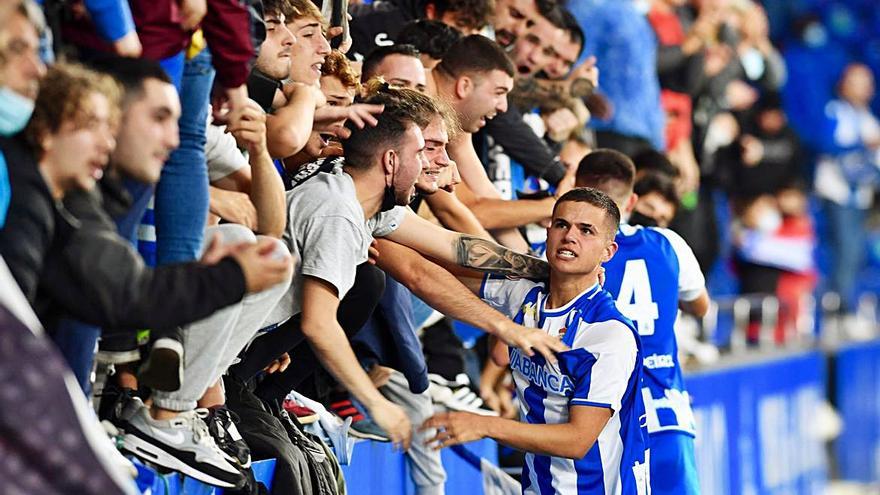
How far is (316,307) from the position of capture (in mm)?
4586

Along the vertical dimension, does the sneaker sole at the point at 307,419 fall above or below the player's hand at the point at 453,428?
below

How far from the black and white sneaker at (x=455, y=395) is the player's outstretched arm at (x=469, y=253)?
1.15 m

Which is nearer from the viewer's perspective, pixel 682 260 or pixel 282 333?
pixel 282 333

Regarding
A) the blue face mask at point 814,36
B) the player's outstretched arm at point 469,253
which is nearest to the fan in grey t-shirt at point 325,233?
the player's outstretched arm at point 469,253

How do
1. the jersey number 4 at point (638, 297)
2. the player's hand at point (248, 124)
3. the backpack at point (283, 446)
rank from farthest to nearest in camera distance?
1. the jersey number 4 at point (638, 297)
2. the backpack at point (283, 446)
3. the player's hand at point (248, 124)

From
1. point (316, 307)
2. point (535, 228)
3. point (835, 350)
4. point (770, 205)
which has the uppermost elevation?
point (316, 307)

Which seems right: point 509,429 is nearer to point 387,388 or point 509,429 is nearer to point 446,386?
point 387,388

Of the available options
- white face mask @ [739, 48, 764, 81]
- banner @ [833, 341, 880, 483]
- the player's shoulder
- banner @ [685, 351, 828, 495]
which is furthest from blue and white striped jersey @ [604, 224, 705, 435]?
banner @ [833, 341, 880, 483]

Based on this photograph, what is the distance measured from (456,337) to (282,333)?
209 centimetres

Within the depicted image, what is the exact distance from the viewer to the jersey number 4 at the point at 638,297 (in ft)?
19.5

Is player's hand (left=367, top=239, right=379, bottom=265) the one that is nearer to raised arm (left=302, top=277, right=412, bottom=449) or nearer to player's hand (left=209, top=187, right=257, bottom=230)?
raised arm (left=302, top=277, right=412, bottom=449)

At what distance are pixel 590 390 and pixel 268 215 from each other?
1283 mm

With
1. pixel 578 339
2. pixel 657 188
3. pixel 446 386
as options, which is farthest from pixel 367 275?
pixel 657 188

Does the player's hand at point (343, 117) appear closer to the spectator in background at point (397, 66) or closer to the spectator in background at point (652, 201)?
the spectator in background at point (397, 66)
